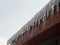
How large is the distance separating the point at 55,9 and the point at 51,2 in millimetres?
171

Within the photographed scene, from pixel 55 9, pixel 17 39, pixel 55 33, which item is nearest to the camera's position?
pixel 55 9

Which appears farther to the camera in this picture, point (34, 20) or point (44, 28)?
point (34, 20)

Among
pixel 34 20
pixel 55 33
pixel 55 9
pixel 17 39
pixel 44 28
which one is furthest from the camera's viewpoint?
pixel 17 39

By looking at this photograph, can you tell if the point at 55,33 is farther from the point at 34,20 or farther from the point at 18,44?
the point at 18,44

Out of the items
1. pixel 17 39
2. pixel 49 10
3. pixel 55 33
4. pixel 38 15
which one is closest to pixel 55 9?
pixel 49 10

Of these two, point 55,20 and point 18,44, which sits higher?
point 18,44

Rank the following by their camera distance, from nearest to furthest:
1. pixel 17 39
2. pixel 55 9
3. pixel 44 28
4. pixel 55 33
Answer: pixel 55 9 → pixel 44 28 → pixel 55 33 → pixel 17 39

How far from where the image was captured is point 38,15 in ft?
11.5

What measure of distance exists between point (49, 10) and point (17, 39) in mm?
1837

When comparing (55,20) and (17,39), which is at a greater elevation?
(17,39)

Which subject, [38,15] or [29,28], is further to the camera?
[29,28]

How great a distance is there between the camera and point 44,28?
344 centimetres


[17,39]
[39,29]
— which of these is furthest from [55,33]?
[17,39]

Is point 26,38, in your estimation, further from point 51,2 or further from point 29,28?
point 51,2
